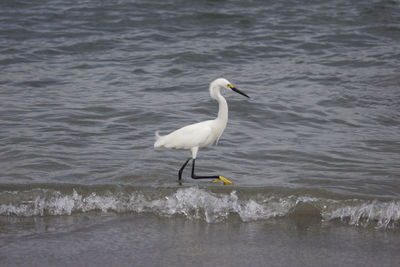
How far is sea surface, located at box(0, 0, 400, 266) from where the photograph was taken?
4.16 meters

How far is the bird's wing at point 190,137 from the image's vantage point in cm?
562

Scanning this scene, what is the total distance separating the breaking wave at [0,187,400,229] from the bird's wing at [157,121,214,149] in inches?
28.3

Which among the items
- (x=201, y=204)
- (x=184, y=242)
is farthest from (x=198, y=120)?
(x=184, y=242)

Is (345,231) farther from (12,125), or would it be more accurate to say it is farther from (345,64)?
(345,64)

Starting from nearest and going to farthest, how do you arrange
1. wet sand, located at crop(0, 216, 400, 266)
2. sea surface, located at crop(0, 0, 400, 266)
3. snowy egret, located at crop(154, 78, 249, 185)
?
1. wet sand, located at crop(0, 216, 400, 266)
2. sea surface, located at crop(0, 0, 400, 266)
3. snowy egret, located at crop(154, 78, 249, 185)

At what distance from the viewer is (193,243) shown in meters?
4.09

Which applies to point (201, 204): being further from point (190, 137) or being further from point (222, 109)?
point (222, 109)

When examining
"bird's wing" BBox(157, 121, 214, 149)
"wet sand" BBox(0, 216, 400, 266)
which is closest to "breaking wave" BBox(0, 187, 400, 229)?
"wet sand" BBox(0, 216, 400, 266)

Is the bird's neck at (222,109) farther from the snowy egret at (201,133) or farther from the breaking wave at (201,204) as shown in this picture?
the breaking wave at (201,204)

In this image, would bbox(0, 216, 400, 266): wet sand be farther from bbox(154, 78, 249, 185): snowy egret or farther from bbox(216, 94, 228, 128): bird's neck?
bbox(216, 94, 228, 128): bird's neck

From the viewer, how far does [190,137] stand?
5.62 meters

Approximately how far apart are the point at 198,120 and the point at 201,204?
9.98ft

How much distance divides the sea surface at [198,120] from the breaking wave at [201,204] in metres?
0.01

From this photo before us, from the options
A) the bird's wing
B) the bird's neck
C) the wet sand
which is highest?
the bird's neck
